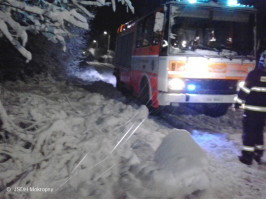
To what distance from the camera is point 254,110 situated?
5238mm

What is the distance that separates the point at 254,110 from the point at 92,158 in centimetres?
280

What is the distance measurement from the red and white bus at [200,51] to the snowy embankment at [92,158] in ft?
6.57

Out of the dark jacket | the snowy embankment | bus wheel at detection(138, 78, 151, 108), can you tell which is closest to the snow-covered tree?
the snowy embankment

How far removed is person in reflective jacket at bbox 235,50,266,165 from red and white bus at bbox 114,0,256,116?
83.7 inches

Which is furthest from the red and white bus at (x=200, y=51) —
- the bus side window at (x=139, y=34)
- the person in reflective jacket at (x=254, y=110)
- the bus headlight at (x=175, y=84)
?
the person in reflective jacket at (x=254, y=110)

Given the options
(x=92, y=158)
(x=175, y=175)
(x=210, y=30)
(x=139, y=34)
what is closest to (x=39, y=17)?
(x=92, y=158)

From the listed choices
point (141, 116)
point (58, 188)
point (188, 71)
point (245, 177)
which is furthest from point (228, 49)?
point (58, 188)

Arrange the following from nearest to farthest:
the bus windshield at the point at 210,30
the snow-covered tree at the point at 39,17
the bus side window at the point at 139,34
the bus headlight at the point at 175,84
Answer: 1. the snow-covered tree at the point at 39,17
2. the bus windshield at the point at 210,30
3. the bus headlight at the point at 175,84
4. the bus side window at the point at 139,34

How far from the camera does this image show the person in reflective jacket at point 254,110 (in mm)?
5156

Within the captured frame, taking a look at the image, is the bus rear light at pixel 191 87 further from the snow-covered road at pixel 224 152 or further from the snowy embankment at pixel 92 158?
the snowy embankment at pixel 92 158

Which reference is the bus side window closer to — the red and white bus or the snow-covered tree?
the red and white bus

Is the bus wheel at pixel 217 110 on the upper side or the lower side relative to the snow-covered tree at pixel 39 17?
lower

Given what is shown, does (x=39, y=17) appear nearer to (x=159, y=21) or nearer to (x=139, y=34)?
(x=159, y=21)

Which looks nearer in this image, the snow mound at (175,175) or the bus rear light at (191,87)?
the snow mound at (175,175)
